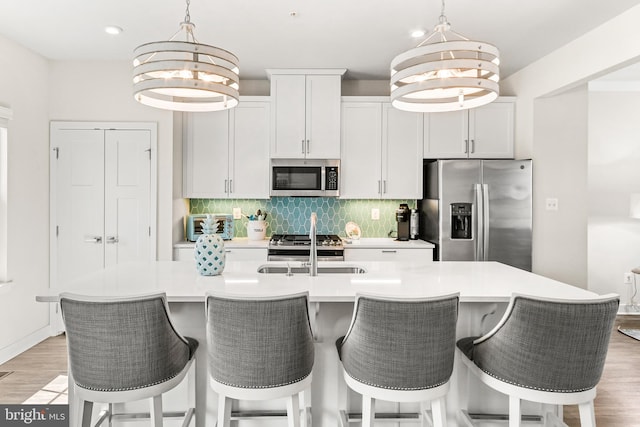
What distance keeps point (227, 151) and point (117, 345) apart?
3.01m

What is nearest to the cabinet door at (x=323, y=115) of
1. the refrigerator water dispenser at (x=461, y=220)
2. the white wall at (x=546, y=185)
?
the refrigerator water dispenser at (x=461, y=220)

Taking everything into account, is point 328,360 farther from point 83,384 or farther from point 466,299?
point 83,384

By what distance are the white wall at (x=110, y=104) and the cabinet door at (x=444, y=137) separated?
8.56 feet

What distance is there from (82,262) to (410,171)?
3.39m

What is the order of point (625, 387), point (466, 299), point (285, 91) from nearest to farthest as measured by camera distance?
1. point (466, 299)
2. point (625, 387)
3. point (285, 91)

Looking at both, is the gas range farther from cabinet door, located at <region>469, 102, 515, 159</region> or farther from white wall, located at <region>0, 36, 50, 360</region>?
white wall, located at <region>0, 36, 50, 360</region>

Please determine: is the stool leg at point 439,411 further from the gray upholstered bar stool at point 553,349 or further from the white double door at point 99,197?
the white double door at point 99,197

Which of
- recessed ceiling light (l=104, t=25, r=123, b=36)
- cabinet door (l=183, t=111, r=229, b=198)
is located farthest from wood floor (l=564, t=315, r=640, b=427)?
recessed ceiling light (l=104, t=25, r=123, b=36)

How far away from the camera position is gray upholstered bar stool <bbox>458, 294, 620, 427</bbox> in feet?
5.23

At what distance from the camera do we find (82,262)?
13.6ft

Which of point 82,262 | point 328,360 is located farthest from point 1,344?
point 328,360

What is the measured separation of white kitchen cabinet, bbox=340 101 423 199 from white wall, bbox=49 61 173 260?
1762 millimetres

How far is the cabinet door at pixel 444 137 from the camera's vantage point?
442 centimetres

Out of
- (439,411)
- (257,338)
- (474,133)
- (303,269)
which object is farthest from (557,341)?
(474,133)
